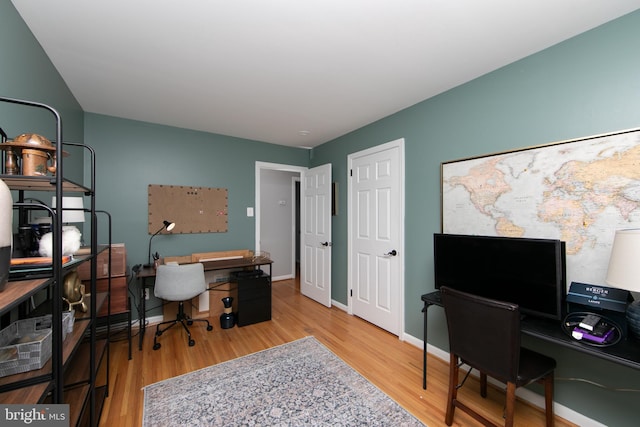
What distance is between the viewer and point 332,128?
348 cm

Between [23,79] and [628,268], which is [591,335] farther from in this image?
[23,79]

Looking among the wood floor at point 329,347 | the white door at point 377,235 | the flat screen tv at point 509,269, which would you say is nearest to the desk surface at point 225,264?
the wood floor at point 329,347

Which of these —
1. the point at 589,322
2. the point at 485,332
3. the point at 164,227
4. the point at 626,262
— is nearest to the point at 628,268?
the point at 626,262

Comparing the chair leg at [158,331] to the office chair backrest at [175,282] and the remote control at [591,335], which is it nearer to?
the office chair backrest at [175,282]

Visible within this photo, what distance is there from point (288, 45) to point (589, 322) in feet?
7.79

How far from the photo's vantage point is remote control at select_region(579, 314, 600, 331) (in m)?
1.39

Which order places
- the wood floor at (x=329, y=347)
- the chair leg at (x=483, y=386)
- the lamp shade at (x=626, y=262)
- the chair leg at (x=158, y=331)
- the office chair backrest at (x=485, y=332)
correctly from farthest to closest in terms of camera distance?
the chair leg at (x=158, y=331), the chair leg at (x=483, y=386), the wood floor at (x=329, y=347), the office chair backrest at (x=485, y=332), the lamp shade at (x=626, y=262)

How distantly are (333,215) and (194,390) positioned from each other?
2.52m

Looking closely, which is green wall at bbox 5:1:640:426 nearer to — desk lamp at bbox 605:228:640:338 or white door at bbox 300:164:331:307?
white door at bbox 300:164:331:307

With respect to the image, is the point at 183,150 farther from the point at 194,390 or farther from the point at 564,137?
the point at 564,137

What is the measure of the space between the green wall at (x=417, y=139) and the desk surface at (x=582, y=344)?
0.39 m

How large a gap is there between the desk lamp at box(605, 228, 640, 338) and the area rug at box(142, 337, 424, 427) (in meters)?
1.31

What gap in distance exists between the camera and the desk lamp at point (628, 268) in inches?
47.8

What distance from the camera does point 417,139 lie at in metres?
2.71
